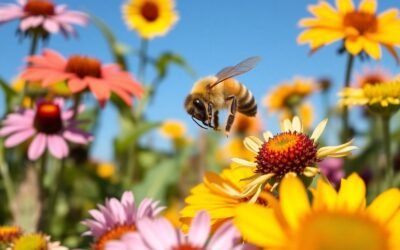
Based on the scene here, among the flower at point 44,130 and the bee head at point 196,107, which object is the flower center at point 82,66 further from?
the bee head at point 196,107

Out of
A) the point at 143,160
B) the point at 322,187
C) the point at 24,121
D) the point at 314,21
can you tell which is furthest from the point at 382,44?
the point at 143,160

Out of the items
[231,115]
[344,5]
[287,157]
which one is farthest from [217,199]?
[344,5]

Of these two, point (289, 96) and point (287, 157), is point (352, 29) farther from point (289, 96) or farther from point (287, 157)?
point (289, 96)

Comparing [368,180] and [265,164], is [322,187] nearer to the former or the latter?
[265,164]

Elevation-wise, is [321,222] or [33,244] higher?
[321,222]

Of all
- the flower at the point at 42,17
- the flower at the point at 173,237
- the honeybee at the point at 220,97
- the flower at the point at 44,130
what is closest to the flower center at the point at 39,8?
the flower at the point at 42,17
